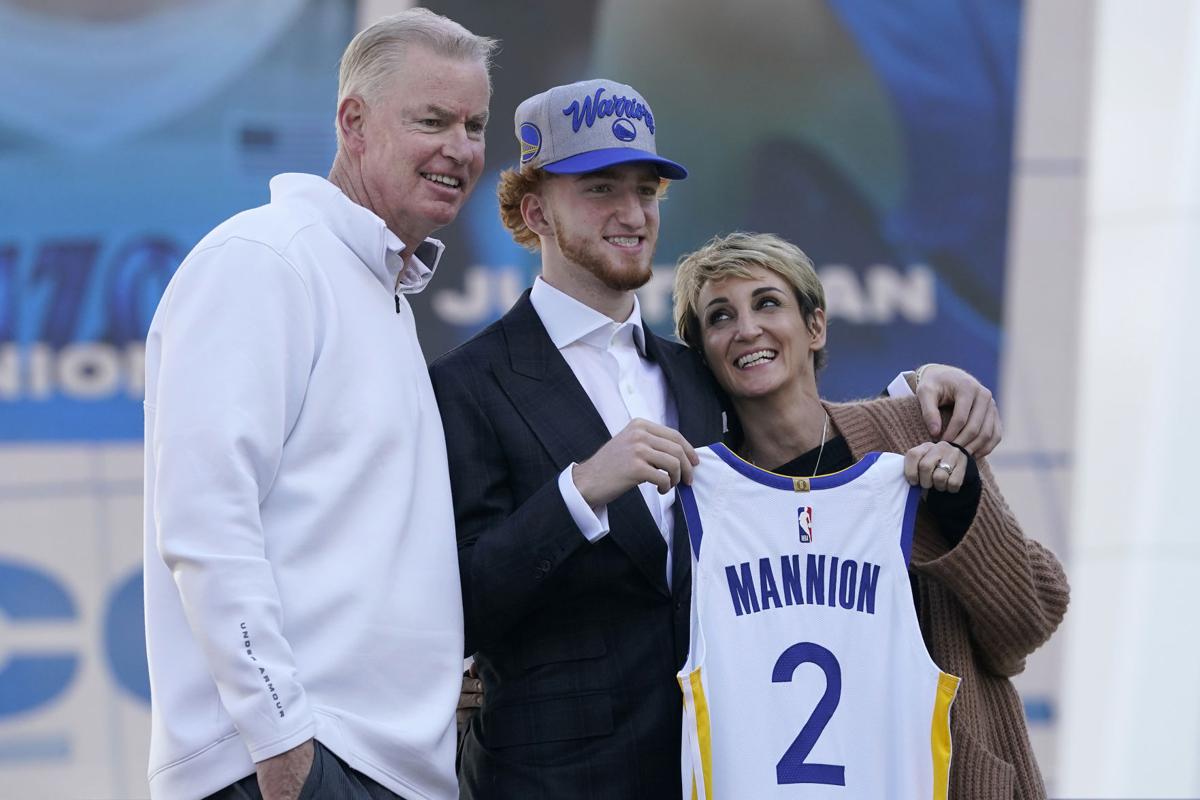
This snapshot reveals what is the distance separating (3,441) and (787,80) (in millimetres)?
2984

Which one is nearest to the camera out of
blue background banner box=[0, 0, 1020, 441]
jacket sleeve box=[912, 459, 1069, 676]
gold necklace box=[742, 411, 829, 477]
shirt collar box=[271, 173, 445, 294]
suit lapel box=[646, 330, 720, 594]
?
shirt collar box=[271, 173, 445, 294]

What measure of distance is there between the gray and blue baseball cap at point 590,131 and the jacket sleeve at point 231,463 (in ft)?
2.44

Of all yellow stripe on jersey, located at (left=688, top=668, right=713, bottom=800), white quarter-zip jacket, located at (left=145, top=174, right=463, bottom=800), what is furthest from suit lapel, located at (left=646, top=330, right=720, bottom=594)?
white quarter-zip jacket, located at (left=145, top=174, right=463, bottom=800)

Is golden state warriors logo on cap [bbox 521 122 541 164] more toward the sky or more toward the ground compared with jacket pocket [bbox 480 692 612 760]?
more toward the sky

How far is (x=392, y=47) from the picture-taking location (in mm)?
2242

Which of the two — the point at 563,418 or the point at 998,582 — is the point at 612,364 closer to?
the point at 563,418

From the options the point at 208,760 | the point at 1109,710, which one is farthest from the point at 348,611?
the point at 1109,710

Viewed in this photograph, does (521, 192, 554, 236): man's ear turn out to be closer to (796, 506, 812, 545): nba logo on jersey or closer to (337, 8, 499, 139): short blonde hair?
(337, 8, 499, 139): short blonde hair

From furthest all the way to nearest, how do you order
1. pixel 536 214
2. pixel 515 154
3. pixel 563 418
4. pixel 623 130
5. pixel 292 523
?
pixel 515 154
pixel 536 214
pixel 623 130
pixel 563 418
pixel 292 523

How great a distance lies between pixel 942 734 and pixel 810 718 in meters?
0.21

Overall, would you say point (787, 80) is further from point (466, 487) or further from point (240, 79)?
point (466, 487)

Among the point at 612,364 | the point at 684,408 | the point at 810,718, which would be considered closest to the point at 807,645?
the point at 810,718

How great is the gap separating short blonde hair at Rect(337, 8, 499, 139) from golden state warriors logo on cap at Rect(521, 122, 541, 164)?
33cm

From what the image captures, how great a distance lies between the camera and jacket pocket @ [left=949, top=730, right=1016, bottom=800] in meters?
2.32
